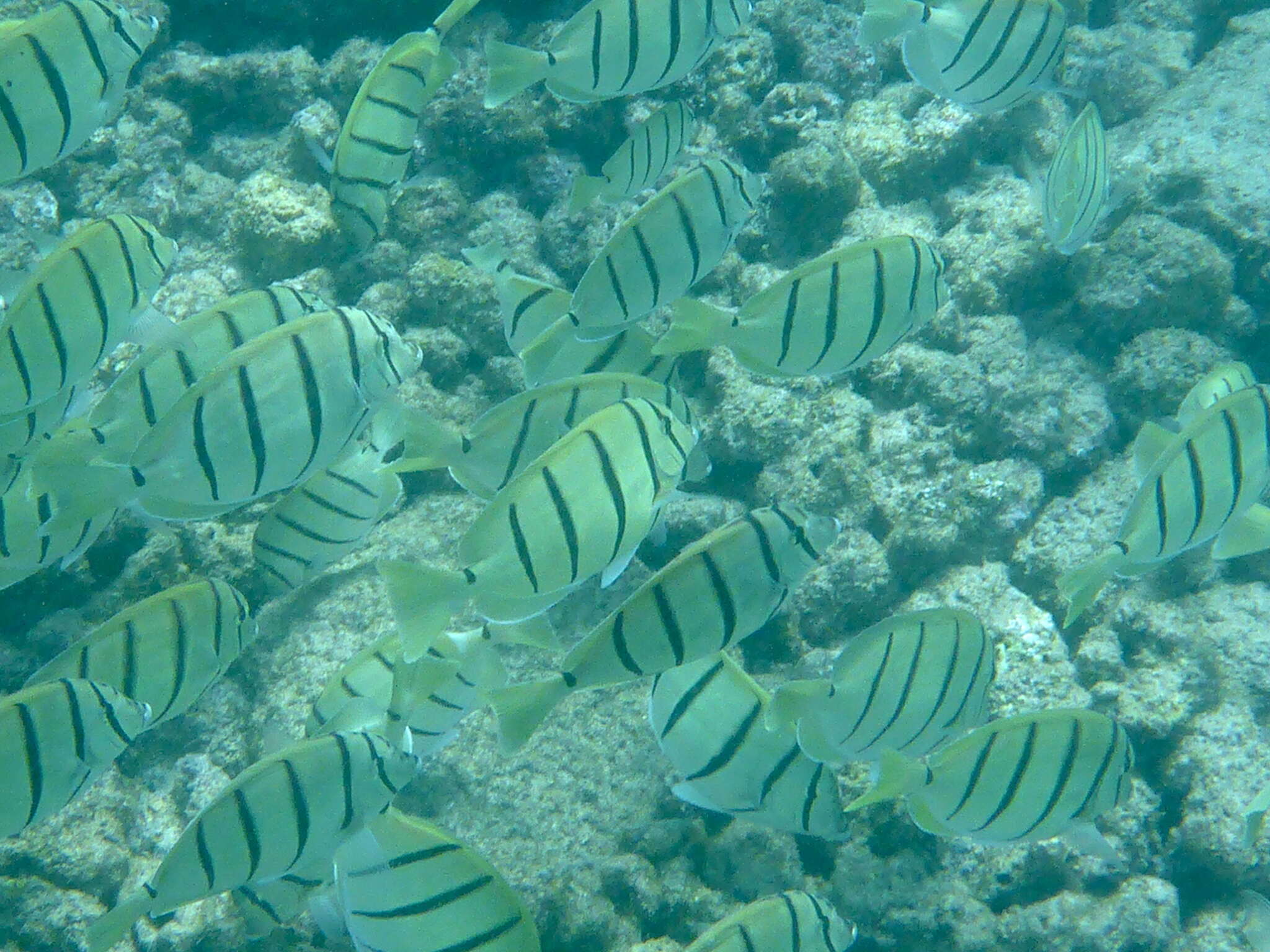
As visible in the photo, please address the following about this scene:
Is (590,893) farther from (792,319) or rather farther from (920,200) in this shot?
(920,200)

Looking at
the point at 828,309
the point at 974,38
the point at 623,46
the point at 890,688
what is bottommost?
the point at 890,688

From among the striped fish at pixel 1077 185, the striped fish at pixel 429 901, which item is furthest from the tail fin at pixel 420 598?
the striped fish at pixel 1077 185

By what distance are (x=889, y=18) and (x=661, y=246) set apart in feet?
5.54

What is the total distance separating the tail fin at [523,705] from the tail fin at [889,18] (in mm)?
3256

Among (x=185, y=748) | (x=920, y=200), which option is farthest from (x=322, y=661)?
(x=920, y=200)

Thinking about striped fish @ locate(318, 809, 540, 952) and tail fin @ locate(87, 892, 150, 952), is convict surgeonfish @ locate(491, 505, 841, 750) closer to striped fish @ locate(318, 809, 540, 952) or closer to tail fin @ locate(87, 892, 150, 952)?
striped fish @ locate(318, 809, 540, 952)

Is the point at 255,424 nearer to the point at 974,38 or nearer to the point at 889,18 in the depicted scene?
the point at 889,18

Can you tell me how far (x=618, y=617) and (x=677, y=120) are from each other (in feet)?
9.57

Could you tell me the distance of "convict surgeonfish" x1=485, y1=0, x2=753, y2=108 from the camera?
327 cm

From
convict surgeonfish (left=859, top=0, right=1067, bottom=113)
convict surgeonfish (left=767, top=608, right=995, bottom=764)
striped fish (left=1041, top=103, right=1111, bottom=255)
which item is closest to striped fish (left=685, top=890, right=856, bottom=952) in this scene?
convict surgeonfish (left=767, top=608, right=995, bottom=764)

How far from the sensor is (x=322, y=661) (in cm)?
445

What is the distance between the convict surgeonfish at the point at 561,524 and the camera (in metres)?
2.16

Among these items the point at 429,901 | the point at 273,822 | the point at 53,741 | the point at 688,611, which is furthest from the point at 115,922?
the point at 688,611

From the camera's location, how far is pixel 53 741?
8.38ft
